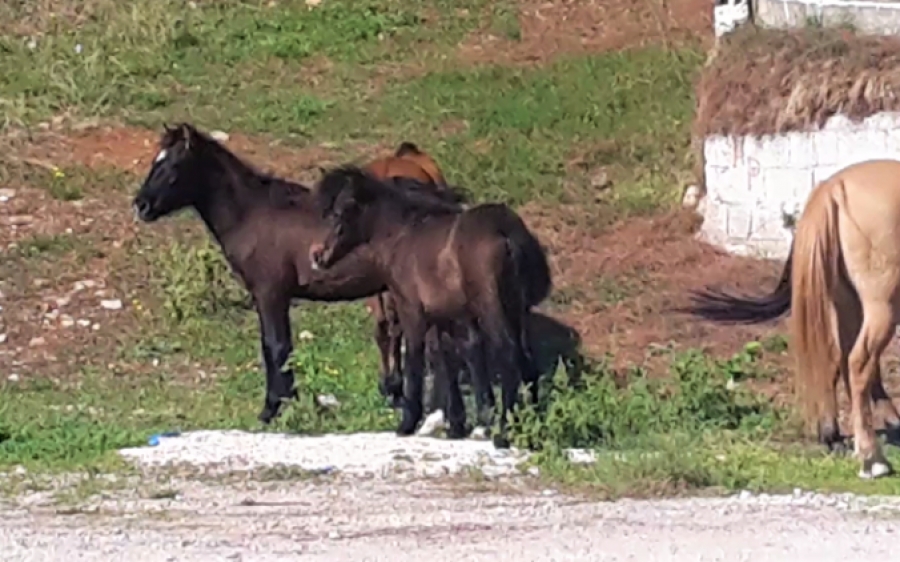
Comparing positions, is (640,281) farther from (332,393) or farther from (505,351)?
(505,351)

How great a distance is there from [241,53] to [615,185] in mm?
5310

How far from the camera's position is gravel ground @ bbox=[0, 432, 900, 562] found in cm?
790

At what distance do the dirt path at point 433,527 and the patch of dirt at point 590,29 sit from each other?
43.3 feet

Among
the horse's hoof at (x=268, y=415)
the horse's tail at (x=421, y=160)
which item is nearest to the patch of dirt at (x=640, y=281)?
the horse's tail at (x=421, y=160)

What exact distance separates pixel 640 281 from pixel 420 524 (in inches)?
329

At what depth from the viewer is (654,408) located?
1216 cm

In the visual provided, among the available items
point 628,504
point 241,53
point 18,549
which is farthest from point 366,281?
point 241,53

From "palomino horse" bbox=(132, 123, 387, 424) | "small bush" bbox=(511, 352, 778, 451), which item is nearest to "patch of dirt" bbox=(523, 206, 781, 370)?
"small bush" bbox=(511, 352, 778, 451)

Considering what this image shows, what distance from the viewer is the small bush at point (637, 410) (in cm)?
1111

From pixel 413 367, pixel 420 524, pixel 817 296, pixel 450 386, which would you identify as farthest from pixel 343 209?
pixel 420 524

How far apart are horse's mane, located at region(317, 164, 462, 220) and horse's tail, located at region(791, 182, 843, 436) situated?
2.07 meters

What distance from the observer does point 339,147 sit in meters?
20.0

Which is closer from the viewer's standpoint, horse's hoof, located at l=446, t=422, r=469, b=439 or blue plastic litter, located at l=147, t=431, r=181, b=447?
blue plastic litter, located at l=147, t=431, r=181, b=447

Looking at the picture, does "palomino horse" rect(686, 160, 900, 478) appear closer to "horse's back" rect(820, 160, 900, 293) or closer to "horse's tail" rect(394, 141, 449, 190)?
"horse's back" rect(820, 160, 900, 293)
